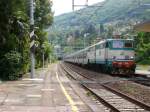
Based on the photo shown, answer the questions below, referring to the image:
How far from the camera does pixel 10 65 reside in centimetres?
3169

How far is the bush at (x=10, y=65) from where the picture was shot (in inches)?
1239

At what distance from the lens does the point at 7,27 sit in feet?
107

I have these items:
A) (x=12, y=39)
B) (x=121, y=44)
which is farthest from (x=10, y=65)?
(x=121, y=44)

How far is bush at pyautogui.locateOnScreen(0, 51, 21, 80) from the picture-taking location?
3147cm

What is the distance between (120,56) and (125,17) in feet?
442

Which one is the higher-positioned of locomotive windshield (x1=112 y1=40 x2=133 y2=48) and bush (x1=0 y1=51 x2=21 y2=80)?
locomotive windshield (x1=112 y1=40 x2=133 y2=48)

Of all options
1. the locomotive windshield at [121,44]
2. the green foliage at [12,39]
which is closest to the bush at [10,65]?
the green foliage at [12,39]

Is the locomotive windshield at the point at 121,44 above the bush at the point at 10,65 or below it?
above

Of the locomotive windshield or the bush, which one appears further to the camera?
the locomotive windshield

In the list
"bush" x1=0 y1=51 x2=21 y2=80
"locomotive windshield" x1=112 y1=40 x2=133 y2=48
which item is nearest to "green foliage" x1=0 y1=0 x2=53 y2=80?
"bush" x1=0 y1=51 x2=21 y2=80

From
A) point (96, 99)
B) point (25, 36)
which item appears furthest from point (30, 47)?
point (96, 99)

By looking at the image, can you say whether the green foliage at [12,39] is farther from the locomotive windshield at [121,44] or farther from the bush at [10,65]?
the locomotive windshield at [121,44]

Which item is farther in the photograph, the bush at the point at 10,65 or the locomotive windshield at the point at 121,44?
the locomotive windshield at the point at 121,44

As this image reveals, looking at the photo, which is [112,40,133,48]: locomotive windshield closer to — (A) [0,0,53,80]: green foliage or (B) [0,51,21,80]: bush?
(A) [0,0,53,80]: green foliage
